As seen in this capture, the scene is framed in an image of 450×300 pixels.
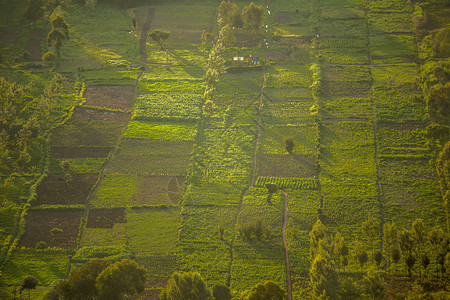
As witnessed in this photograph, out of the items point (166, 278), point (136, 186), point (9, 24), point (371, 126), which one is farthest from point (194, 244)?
point (9, 24)

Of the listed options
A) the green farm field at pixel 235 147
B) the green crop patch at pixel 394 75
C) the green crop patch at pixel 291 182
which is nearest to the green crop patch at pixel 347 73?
the green farm field at pixel 235 147

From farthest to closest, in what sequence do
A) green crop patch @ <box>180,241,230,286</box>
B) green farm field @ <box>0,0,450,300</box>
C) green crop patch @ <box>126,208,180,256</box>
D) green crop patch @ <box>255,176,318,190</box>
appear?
green crop patch @ <box>255,176,318,190</box>, green crop patch @ <box>126,208,180,256</box>, green farm field @ <box>0,0,450,300</box>, green crop patch @ <box>180,241,230,286</box>

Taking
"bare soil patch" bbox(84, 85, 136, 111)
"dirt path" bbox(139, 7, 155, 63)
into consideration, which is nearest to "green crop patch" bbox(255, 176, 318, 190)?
"bare soil patch" bbox(84, 85, 136, 111)

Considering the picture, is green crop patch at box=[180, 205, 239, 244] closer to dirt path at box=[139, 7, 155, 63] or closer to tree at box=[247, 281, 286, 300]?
tree at box=[247, 281, 286, 300]

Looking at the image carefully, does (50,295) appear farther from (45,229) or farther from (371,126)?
(371,126)

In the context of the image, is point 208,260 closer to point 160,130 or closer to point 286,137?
point 286,137

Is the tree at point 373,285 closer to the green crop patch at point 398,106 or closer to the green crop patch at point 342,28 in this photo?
the green crop patch at point 398,106

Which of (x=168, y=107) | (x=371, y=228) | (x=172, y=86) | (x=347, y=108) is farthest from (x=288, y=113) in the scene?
(x=371, y=228)
